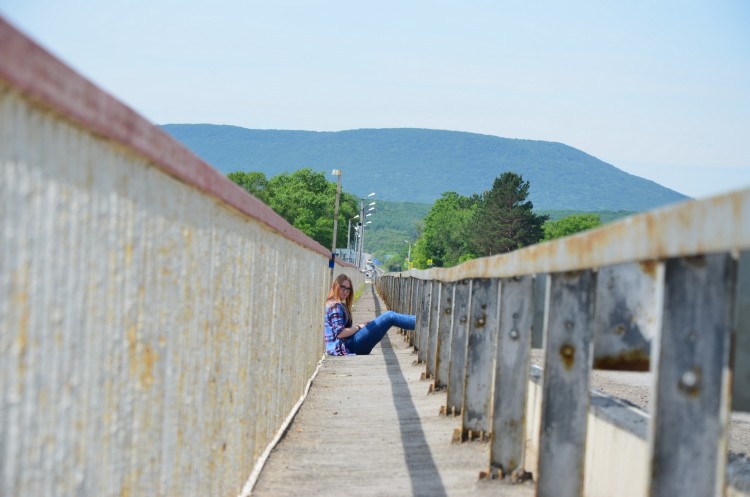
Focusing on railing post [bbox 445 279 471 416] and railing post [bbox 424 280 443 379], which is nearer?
railing post [bbox 445 279 471 416]

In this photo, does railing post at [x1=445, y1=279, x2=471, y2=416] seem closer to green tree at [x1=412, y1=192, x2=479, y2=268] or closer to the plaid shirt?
the plaid shirt

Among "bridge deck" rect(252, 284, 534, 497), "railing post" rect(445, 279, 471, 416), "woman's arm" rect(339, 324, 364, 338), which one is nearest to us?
"bridge deck" rect(252, 284, 534, 497)

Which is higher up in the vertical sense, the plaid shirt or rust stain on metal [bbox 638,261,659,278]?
rust stain on metal [bbox 638,261,659,278]

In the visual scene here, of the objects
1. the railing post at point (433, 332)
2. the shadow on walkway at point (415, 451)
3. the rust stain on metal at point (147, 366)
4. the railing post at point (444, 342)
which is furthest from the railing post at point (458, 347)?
the rust stain on metal at point (147, 366)

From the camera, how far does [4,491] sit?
7.31 ft

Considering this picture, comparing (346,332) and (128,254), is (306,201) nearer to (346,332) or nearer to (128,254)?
(346,332)

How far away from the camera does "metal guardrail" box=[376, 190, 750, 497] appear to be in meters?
2.87

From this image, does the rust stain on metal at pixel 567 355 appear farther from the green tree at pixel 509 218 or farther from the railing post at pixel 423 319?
the green tree at pixel 509 218

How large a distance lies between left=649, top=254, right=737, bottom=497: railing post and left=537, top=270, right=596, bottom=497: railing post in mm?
1270

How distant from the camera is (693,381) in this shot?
2.89 m

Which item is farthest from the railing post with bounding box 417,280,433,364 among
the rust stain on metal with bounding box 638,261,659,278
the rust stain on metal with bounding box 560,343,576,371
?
the rust stain on metal with bounding box 560,343,576,371

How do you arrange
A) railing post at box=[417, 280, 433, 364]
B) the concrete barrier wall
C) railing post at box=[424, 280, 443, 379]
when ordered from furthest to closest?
railing post at box=[417, 280, 433, 364] → railing post at box=[424, 280, 443, 379] → the concrete barrier wall

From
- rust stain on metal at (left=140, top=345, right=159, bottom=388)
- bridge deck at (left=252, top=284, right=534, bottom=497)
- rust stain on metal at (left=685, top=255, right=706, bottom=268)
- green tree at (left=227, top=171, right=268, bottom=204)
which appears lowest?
bridge deck at (left=252, top=284, right=534, bottom=497)

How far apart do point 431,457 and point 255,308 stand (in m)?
1.44
